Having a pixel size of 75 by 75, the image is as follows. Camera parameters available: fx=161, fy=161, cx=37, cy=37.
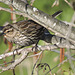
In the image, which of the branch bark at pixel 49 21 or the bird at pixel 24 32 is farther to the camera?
the bird at pixel 24 32

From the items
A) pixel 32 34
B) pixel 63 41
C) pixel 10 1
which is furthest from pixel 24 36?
pixel 10 1

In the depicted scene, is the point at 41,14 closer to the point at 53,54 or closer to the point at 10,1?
the point at 10,1

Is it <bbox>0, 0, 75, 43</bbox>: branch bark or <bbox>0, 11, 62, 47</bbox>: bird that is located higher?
<bbox>0, 0, 75, 43</bbox>: branch bark

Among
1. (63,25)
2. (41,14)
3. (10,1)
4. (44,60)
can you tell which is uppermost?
(10,1)

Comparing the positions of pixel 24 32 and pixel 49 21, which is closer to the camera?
pixel 49 21

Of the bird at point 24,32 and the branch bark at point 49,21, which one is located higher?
the branch bark at point 49,21

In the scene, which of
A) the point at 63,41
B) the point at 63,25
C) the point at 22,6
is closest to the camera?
the point at 63,25

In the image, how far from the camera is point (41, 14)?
1.41m

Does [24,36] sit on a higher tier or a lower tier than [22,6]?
lower

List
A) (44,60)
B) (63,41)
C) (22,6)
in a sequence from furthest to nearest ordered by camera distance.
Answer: (44,60) < (63,41) < (22,6)

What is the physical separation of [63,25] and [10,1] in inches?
22.7

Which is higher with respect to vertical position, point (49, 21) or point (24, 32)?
point (49, 21)

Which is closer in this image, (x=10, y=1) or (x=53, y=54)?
(x=10, y=1)

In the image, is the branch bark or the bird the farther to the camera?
the bird
